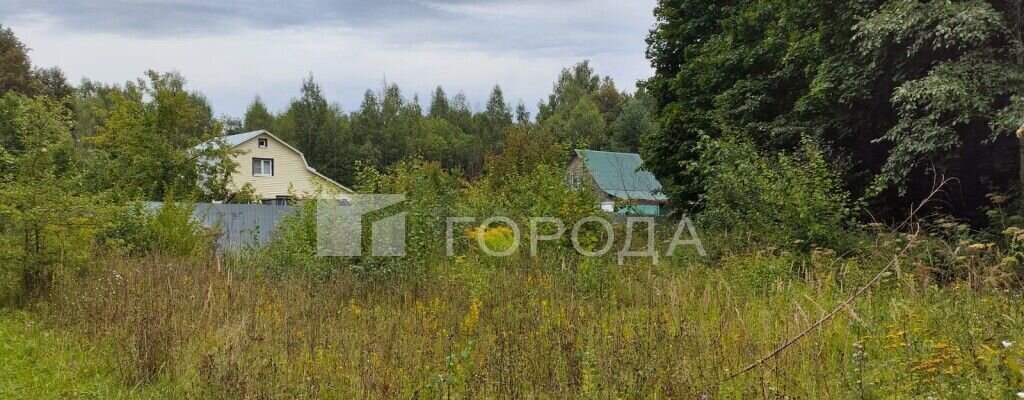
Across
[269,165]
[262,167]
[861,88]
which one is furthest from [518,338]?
[269,165]

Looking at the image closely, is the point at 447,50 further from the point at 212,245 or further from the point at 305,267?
the point at 305,267

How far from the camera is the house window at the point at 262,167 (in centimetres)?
3181

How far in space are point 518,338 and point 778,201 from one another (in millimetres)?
4961

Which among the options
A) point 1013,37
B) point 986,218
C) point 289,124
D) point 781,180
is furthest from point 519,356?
point 289,124

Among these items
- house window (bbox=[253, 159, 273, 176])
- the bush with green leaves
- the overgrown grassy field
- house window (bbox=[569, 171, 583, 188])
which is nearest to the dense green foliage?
the bush with green leaves

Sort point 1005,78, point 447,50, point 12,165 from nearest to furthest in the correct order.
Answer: point 12,165, point 1005,78, point 447,50

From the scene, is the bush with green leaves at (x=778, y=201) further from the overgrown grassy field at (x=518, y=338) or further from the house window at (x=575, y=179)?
the house window at (x=575, y=179)

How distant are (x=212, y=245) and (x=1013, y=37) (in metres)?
11.8

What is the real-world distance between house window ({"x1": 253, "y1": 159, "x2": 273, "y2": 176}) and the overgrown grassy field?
26985mm

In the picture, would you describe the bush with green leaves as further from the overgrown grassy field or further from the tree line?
the tree line

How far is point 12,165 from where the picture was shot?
21.7 ft

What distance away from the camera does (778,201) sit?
7.70 meters

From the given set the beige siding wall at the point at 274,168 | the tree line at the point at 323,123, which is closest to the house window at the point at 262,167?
the beige siding wall at the point at 274,168

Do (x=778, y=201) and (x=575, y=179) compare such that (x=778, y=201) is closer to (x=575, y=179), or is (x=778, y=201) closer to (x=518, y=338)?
(x=575, y=179)
